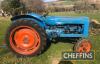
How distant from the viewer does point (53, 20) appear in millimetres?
9664

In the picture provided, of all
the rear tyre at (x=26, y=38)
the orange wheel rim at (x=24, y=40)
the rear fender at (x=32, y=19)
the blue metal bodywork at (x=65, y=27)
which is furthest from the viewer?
the blue metal bodywork at (x=65, y=27)

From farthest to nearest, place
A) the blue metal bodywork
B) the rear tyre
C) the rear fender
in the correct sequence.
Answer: the blue metal bodywork, the rear fender, the rear tyre

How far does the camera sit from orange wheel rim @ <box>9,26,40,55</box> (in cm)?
900

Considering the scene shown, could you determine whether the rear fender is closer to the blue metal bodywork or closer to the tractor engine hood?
the blue metal bodywork

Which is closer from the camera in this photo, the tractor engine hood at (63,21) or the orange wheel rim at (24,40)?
the orange wheel rim at (24,40)

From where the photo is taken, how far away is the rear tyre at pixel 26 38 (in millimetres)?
8898

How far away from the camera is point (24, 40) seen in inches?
360

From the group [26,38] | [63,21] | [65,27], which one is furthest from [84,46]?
[26,38]

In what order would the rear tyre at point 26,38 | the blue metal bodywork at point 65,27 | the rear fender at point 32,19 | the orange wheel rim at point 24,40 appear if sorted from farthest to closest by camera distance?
the blue metal bodywork at point 65,27 → the rear fender at point 32,19 → the orange wheel rim at point 24,40 → the rear tyre at point 26,38

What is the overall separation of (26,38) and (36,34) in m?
0.39

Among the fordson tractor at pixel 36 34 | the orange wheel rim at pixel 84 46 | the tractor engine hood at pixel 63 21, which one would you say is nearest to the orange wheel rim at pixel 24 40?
the fordson tractor at pixel 36 34

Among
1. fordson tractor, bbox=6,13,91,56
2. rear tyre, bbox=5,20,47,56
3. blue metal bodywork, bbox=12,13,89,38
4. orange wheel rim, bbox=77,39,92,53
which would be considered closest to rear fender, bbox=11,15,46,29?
fordson tractor, bbox=6,13,91,56

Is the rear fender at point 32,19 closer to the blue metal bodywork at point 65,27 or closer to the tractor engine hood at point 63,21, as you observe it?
the blue metal bodywork at point 65,27

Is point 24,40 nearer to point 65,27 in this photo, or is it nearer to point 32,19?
point 32,19
